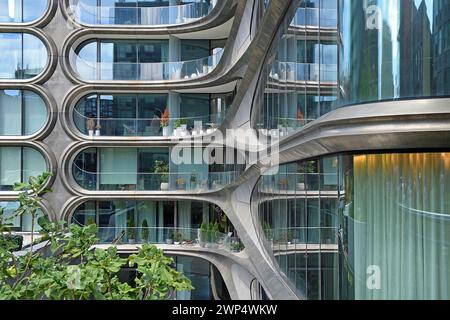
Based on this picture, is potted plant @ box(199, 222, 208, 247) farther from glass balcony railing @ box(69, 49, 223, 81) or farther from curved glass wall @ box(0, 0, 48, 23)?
curved glass wall @ box(0, 0, 48, 23)

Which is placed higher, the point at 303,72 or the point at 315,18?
the point at 315,18

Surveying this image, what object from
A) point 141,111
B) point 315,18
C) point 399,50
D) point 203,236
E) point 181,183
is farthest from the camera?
point 141,111

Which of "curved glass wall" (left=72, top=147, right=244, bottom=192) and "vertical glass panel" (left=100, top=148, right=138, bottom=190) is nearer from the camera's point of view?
"curved glass wall" (left=72, top=147, right=244, bottom=192)

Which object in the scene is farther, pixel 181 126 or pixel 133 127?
pixel 133 127

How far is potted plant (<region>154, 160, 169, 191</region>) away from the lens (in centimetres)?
2376

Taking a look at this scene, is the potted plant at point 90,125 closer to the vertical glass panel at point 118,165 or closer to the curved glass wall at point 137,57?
the vertical glass panel at point 118,165

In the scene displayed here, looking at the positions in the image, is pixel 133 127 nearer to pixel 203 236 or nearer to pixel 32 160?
pixel 32 160

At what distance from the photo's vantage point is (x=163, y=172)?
80.4ft

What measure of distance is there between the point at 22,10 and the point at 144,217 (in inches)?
514

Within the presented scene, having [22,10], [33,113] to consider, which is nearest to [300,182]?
[33,113]

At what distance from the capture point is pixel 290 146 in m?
5.86

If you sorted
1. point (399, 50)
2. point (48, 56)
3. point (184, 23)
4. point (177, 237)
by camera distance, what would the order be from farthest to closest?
point (48, 56), point (184, 23), point (177, 237), point (399, 50)

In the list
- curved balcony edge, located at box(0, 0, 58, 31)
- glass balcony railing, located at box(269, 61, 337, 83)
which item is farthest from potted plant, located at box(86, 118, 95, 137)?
glass balcony railing, located at box(269, 61, 337, 83)

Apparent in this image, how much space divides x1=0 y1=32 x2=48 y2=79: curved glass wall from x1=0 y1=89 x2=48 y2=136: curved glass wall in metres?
1.00
